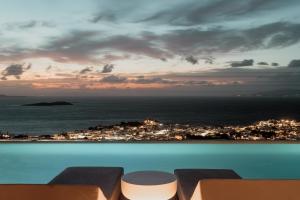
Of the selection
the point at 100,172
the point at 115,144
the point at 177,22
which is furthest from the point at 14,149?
the point at 177,22

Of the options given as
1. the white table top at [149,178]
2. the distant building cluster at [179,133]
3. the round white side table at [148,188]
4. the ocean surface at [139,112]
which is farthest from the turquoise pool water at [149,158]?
the round white side table at [148,188]

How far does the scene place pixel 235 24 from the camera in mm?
6500

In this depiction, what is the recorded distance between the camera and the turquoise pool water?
4.58 m

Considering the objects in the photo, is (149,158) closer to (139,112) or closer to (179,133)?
(179,133)

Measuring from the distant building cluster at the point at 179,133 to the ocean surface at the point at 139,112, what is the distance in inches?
6.9

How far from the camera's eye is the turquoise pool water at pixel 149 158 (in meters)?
4.58

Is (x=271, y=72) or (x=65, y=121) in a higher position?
(x=271, y=72)

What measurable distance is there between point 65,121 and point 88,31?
1.73m

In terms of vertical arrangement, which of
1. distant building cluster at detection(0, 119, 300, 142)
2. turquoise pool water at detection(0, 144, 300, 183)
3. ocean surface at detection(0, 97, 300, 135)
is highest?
ocean surface at detection(0, 97, 300, 135)

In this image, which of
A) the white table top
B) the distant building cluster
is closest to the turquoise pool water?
the distant building cluster

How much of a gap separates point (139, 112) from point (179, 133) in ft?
3.60

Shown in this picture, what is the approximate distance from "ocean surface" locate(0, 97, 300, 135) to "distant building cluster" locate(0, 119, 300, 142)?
176mm

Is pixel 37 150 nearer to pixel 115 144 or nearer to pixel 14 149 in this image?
pixel 14 149

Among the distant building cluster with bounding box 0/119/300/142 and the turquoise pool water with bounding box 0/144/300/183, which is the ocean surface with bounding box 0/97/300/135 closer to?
the distant building cluster with bounding box 0/119/300/142
